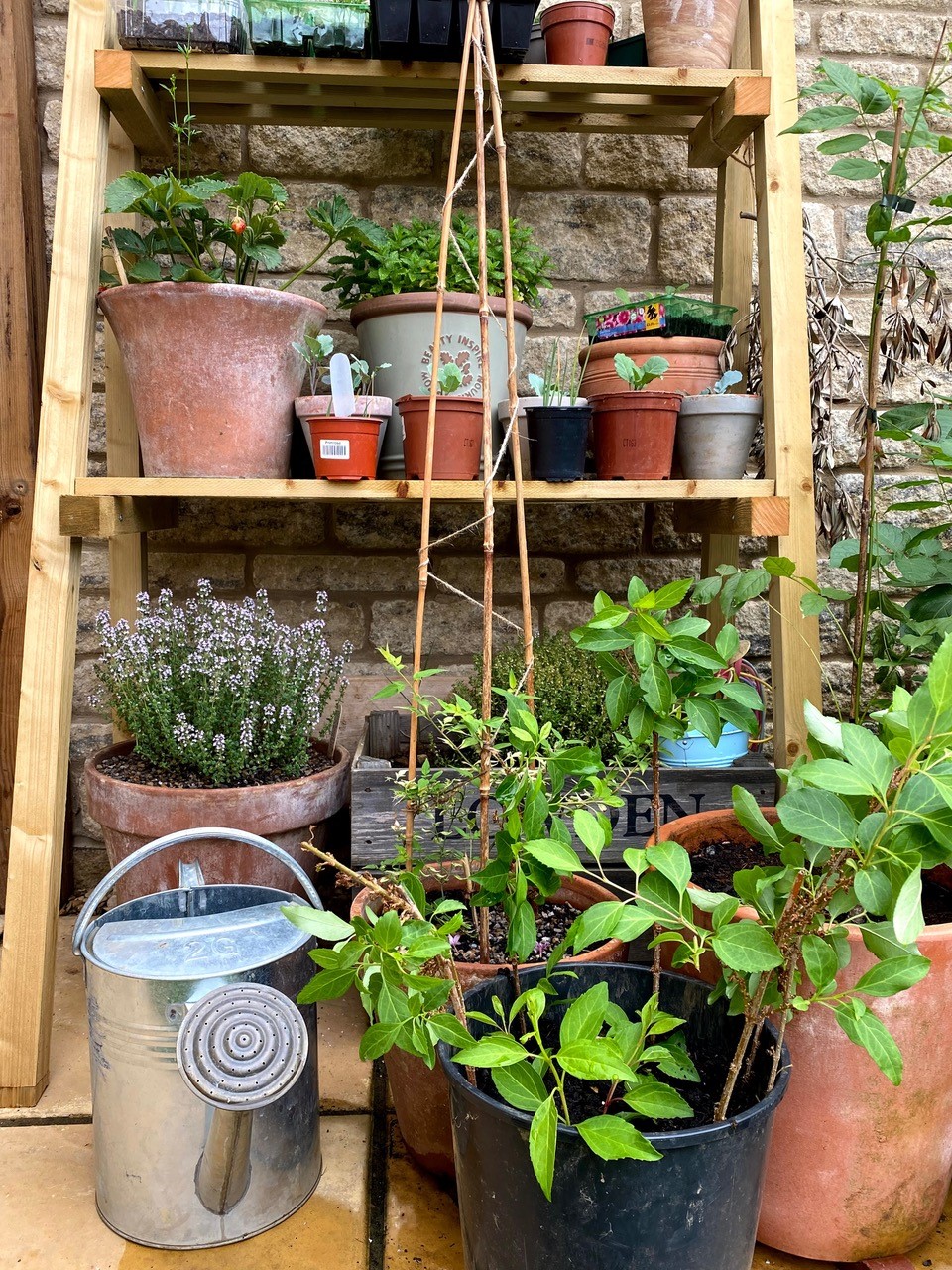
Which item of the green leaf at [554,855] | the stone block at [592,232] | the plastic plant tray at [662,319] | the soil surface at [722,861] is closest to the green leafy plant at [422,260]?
the plastic plant tray at [662,319]

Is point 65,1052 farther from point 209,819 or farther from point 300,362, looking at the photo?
point 300,362

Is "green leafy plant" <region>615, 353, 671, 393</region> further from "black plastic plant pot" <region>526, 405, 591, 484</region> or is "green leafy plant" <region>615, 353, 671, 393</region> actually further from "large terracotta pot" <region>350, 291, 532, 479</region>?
"large terracotta pot" <region>350, 291, 532, 479</region>

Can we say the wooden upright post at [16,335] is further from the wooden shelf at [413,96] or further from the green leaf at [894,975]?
the green leaf at [894,975]

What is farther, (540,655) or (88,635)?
(88,635)

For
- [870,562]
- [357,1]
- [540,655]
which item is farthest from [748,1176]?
[357,1]

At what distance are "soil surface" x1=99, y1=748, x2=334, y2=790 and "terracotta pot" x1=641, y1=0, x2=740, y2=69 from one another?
159cm

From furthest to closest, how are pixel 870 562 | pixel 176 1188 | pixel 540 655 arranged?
pixel 540 655
pixel 870 562
pixel 176 1188

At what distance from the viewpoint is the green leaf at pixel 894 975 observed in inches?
39.4

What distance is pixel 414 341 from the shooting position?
1988 mm

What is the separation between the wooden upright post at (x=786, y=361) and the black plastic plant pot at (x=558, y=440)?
0.39 meters

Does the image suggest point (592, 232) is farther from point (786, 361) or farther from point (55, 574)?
point (55, 574)

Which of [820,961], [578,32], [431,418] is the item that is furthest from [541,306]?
[820,961]

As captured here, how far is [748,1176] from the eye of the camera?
3.65 feet

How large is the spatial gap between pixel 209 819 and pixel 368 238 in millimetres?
1175
